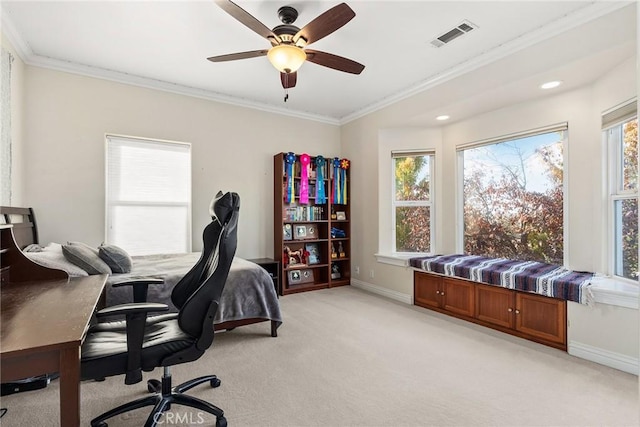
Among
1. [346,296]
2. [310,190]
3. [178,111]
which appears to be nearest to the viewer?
[178,111]

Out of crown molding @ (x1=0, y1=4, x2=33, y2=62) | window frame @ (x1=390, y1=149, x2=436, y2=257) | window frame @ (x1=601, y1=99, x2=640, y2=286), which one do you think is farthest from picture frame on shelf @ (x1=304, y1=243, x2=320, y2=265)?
crown molding @ (x1=0, y1=4, x2=33, y2=62)

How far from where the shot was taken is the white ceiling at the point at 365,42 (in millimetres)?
2475

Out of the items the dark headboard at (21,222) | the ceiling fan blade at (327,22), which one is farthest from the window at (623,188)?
the dark headboard at (21,222)

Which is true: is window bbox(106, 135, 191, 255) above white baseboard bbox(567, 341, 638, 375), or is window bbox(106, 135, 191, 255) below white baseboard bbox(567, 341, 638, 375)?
above

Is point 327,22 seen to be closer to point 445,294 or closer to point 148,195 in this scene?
point 148,195

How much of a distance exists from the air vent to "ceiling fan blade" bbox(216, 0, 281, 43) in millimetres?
1594

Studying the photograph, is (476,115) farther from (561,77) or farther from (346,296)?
(346,296)

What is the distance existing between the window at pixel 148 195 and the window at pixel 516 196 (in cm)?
385

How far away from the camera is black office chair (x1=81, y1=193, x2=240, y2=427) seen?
1420 mm

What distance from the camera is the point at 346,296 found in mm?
4527

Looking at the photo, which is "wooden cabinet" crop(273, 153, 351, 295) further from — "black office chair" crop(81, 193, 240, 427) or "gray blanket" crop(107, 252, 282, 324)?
"black office chair" crop(81, 193, 240, 427)

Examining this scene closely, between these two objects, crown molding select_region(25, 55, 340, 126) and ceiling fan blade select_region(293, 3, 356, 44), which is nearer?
ceiling fan blade select_region(293, 3, 356, 44)

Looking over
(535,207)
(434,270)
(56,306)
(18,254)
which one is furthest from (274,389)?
(535,207)

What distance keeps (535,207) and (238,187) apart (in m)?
3.86
